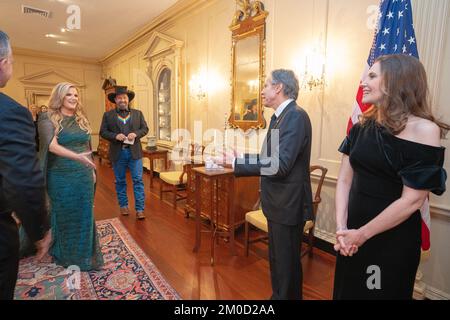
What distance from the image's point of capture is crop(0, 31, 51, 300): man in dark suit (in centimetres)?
105

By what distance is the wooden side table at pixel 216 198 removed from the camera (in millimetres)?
2699

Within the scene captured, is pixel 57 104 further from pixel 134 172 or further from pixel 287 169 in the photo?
pixel 287 169

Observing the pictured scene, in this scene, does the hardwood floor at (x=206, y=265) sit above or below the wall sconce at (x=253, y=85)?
below

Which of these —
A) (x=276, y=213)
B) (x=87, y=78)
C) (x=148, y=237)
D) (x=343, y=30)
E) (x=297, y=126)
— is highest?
(x=87, y=78)

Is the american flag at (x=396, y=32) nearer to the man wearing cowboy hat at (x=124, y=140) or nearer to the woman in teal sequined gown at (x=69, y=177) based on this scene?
the woman in teal sequined gown at (x=69, y=177)

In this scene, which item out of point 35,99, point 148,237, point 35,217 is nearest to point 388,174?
point 35,217

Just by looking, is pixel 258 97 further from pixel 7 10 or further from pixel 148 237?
pixel 7 10

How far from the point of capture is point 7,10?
538 centimetres

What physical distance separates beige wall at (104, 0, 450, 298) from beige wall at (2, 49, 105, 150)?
246 inches

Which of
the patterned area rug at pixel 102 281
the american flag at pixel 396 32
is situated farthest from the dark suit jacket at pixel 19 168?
the american flag at pixel 396 32

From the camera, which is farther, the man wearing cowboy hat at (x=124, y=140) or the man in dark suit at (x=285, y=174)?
the man wearing cowboy hat at (x=124, y=140)

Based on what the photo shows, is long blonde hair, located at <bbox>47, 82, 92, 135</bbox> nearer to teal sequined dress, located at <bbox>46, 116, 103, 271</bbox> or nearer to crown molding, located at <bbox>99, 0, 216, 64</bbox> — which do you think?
teal sequined dress, located at <bbox>46, 116, 103, 271</bbox>

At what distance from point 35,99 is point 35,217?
10142 millimetres
